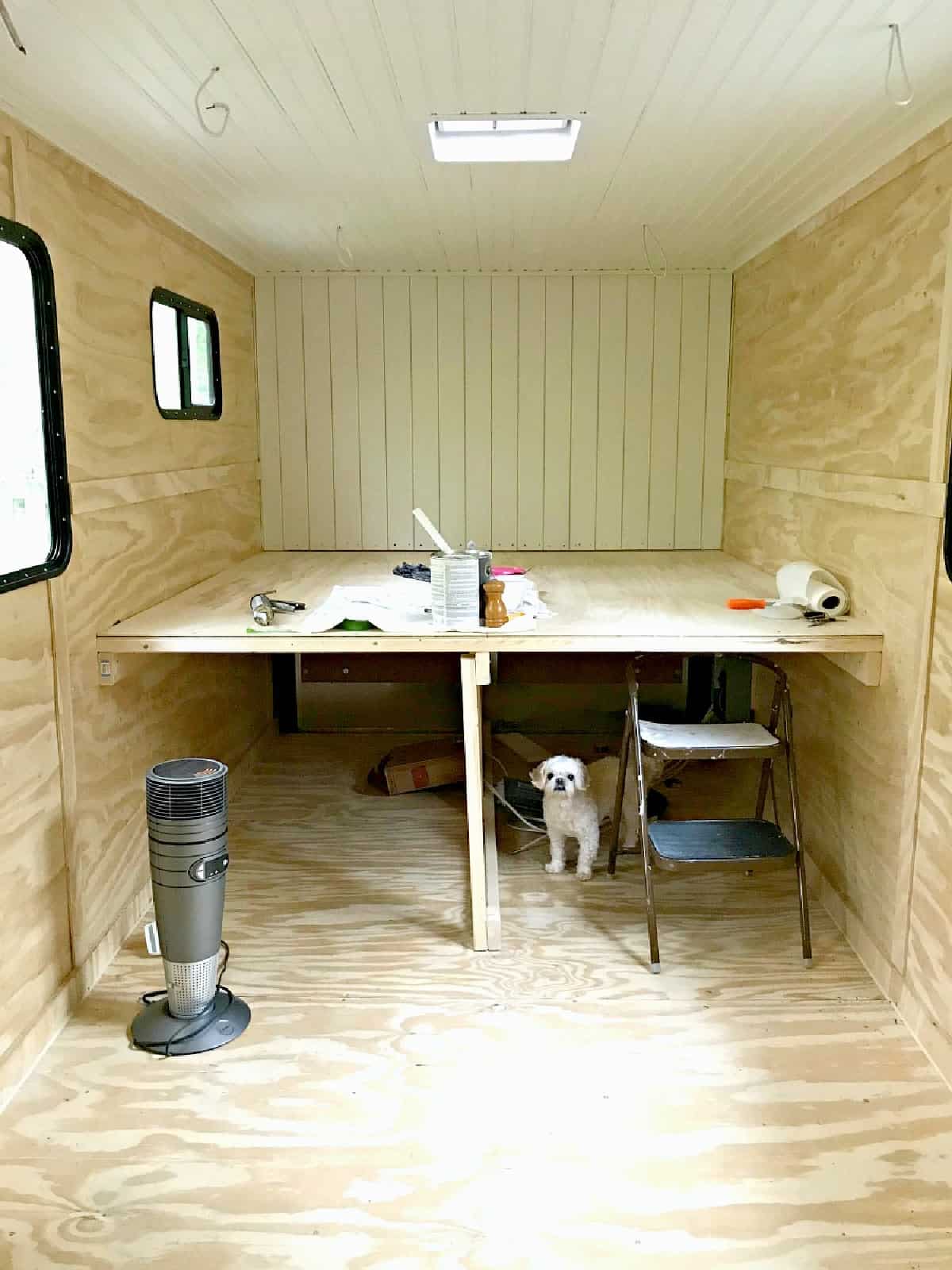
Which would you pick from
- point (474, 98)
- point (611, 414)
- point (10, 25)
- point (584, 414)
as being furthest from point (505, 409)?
point (10, 25)

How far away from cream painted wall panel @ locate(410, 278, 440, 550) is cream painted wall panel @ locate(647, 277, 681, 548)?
1.07 m

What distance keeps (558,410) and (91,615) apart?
9.05 ft

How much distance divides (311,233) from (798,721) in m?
2.67

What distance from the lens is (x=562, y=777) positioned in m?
→ 3.31

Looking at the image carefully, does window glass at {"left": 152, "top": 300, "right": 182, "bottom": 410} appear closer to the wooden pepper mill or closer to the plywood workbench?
the plywood workbench

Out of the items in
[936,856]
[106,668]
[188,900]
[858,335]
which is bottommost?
[188,900]

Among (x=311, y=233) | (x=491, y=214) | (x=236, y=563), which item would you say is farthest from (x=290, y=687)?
(x=491, y=214)

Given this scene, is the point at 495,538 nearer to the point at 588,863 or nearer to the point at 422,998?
the point at 588,863

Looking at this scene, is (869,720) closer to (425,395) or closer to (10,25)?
(10,25)

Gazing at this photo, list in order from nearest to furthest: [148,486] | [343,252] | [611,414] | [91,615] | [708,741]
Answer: [91,615]
[708,741]
[148,486]
[343,252]
[611,414]

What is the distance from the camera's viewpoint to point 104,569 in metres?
2.87

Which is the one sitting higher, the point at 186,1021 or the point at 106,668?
the point at 106,668

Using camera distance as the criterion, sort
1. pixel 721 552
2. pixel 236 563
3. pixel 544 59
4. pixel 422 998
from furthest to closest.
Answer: pixel 721 552 < pixel 236 563 < pixel 422 998 < pixel 544 59

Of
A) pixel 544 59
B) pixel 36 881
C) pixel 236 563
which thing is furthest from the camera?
pixel 236 563
